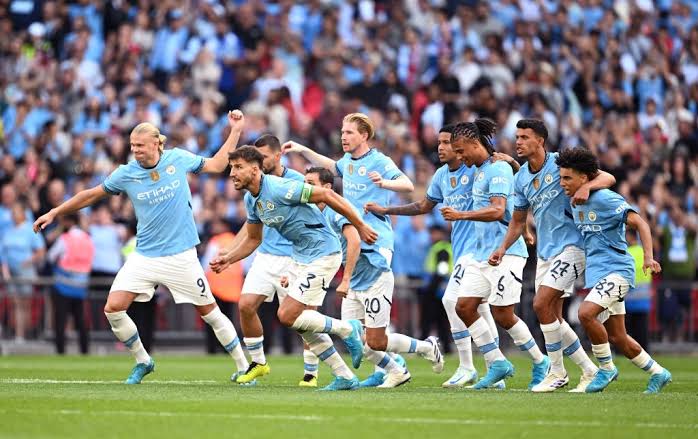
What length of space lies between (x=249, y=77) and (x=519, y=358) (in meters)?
8.46

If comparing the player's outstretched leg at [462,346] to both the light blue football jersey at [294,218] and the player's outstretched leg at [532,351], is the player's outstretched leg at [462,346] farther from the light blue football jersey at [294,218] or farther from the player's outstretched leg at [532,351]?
the light blue football jersey at [294,218]

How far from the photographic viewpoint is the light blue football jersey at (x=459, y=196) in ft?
50.9

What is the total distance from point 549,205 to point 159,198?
4.07 metres

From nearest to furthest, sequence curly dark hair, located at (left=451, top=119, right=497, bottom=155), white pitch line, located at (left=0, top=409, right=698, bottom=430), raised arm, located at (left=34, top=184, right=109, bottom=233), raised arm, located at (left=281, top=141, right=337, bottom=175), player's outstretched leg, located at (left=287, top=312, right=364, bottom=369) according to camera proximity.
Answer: white pitch line, located at (left=0, top=409, right=698, bottom=430) < player's outstretched leg, located at (left=287, top=312, right=364, bottom=369) < curly dark hair, located at (left=451, top=119, right=497, bottom=155) < raised arm, located at (left=34, top=184, right=109, bottom=233) < raised arm, located at (left=281, top=141, right=337, bottom=175)

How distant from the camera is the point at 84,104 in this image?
28438mm

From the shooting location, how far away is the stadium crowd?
25.9 metres

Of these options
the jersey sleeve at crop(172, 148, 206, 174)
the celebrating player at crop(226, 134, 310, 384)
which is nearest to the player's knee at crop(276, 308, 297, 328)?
the celebrating player at crop(226, 134, 310, 384)

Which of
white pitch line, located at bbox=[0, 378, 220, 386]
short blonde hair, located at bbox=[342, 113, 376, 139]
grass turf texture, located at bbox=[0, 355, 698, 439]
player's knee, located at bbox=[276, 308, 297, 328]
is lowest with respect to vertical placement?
white pitch line, located at bbox=[0, 378, 220, 386]

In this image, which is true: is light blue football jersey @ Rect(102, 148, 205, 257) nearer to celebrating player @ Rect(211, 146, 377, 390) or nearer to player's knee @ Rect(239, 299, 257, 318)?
player's knee @ Rect(239, 299, 257, 318)

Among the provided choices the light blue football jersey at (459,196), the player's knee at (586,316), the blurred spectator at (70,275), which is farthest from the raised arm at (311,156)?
the blurred spectator at (70,275)

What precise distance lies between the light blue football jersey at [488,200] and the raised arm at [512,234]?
0.72 feet

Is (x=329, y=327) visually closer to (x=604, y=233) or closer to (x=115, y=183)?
(x=604, y=233)

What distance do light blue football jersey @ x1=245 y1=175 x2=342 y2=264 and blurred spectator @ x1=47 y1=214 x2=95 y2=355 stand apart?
33.5ft

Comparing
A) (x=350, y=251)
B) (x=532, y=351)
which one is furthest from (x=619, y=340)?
(x=350, y=251)
